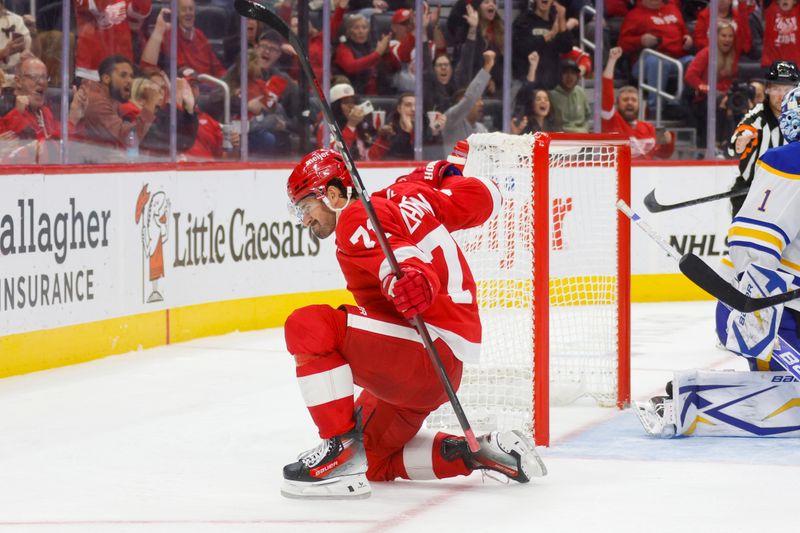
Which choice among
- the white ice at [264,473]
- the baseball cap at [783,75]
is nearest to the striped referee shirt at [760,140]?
the baseball cap at [783,75]

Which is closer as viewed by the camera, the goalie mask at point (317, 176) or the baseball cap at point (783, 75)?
the goalie mask at point (317, 176)

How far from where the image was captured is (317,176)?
329cm

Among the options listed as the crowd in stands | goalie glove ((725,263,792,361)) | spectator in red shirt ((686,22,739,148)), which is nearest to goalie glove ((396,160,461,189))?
goalie glove ((725,263,792,361))

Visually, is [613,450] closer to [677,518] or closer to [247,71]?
[677,518]

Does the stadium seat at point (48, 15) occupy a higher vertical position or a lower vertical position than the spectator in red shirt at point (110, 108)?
higher

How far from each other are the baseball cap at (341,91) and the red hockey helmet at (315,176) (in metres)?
4.51

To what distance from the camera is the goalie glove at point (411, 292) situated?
3.02m

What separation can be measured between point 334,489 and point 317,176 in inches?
29.6

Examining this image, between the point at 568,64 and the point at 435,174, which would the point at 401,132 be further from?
the point at 435,174

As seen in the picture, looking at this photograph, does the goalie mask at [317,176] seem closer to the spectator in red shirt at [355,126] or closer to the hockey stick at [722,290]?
the hockey stick at [722,290]

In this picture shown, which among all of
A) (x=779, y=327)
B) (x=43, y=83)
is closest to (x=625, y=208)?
(x=779, y=327)

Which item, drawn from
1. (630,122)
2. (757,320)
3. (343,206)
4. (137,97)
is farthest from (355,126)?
(343,206)

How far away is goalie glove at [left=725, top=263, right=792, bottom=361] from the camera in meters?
3.93

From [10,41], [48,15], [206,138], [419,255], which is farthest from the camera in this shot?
[206,138]
